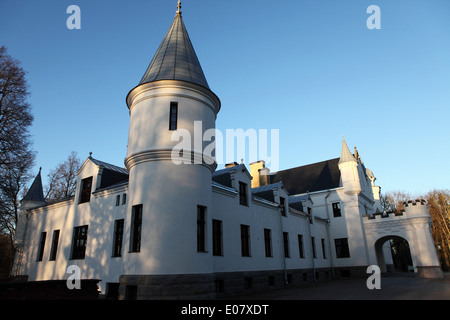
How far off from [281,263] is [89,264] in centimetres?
1263

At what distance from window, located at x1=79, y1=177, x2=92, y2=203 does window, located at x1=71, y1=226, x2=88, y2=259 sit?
1797 millimetres

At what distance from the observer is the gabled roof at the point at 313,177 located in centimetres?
3419

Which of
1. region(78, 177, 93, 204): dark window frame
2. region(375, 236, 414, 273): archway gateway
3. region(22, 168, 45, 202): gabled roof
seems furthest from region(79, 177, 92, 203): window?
region(375, 236, 414, 273): archway gateway

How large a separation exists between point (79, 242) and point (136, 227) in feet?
26.2

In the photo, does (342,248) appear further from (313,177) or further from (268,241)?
(268,241)

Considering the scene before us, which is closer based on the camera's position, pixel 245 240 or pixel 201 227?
pixel 201 227

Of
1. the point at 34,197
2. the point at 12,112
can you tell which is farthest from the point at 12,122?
the point at 34,197

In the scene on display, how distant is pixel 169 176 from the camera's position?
12.3 m

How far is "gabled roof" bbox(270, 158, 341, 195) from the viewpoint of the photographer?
1346 inches

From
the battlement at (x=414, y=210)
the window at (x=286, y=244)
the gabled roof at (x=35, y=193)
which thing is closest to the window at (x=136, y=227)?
the window at (x=286, y=244)

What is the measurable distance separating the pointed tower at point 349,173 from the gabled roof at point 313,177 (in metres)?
1.46

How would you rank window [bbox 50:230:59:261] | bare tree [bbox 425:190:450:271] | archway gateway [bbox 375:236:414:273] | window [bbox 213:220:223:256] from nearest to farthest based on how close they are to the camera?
window [bbox 213:220:223:256] < window [bbox 50:230:59:261] < archway gateway [bbox 375:236:414:273] < bare tree [bbox 425:190:450:271]

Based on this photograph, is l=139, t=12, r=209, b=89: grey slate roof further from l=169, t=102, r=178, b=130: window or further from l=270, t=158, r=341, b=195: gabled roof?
l=270, t=158, r=341, b=195: gabled roof
